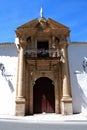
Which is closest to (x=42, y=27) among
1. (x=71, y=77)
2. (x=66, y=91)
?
(x=71, y=77)

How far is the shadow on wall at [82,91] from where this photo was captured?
18.3 meters

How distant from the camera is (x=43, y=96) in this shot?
18.5m

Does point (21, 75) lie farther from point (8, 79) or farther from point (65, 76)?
point (65, 76)

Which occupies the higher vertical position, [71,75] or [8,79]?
[71,75]

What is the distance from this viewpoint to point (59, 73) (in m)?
18.7

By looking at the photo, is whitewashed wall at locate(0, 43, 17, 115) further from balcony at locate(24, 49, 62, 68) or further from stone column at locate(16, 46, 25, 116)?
balcony at locate(24, 49, 62, 68)

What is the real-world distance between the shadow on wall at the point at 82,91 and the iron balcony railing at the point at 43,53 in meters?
2.57

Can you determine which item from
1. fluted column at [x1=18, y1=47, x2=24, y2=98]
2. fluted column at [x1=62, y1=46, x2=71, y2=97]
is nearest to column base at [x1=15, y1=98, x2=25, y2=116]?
fluted column at [x1=18, y1=47, x2=24, y2=98]

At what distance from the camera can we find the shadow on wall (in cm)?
1828

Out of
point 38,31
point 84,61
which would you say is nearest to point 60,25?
point 38,31

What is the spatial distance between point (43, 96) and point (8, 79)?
3255 mm

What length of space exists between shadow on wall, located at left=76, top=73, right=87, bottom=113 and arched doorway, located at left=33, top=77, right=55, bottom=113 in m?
2.18

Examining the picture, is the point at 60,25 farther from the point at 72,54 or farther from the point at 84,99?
the point at 84,99

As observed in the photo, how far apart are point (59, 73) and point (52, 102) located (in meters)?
2.49
